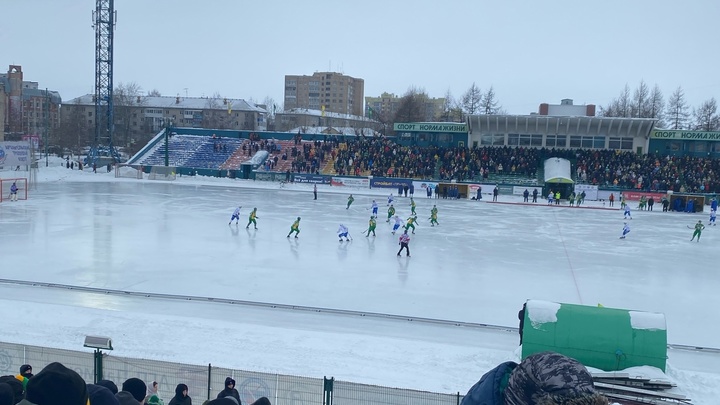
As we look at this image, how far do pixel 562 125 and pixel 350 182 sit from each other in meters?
18.4

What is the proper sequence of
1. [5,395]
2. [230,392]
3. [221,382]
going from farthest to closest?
[221,382], [230,392], [5,395]

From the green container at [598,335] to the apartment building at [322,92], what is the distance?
163 metres

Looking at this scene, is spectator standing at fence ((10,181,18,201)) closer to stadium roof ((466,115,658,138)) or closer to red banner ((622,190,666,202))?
stadium roof ((466,115,658,138))

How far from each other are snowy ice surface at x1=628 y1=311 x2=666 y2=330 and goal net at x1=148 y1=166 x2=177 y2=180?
151 feet

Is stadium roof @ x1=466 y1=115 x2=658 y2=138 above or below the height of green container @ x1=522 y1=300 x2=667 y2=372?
above

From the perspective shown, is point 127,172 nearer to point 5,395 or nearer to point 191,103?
point 5,395

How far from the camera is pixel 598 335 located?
9164 mm

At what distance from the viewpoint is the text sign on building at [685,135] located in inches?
1969

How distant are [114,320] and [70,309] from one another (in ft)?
4.15

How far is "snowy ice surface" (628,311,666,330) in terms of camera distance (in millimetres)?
9211

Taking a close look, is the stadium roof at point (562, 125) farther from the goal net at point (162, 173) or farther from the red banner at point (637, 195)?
the goal net at point (162, 173)

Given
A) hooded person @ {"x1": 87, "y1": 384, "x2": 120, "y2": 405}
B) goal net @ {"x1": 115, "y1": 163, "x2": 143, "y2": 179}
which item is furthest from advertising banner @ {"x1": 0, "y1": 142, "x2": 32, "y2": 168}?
hooded person @ {"x1": 87, "y1": 384, "x2": 120, "y2": 405}

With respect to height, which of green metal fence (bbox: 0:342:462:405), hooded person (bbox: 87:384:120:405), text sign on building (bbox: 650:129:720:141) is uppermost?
text sign on building (bbox: 650:129:720:141)

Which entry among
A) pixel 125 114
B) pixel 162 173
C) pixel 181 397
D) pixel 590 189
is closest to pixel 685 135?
pixel 590 189
